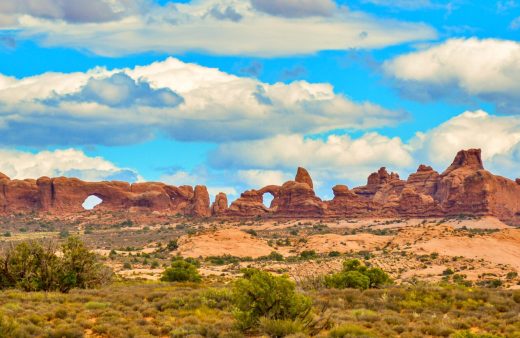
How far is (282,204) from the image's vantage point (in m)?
154

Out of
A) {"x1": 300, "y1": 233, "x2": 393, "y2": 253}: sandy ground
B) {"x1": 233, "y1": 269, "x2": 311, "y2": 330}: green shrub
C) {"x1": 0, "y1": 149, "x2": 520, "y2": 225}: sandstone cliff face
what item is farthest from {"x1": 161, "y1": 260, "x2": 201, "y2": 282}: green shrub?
{"x1": 0, "y1": 149, "x2": 520, "y2": 225}: sandstone cliff face

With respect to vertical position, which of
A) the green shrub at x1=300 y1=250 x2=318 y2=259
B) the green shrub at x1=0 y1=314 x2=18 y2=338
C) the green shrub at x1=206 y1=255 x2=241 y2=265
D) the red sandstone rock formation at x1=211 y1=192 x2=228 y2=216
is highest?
the red sandstone rock formation at x1=211 y1=192 x2=228 y2=216

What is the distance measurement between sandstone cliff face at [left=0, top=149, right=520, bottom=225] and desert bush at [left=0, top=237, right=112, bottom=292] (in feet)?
367

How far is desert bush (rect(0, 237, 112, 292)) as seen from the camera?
3825 centimetres

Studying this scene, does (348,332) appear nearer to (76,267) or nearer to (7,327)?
(7,327)

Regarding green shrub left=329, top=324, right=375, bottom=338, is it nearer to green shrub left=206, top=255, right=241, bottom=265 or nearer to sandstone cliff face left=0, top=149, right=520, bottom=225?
A: green shrub left=206, top=255, right=241, bottom=265

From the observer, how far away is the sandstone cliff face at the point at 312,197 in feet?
487

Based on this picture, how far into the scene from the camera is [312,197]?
155125 mm

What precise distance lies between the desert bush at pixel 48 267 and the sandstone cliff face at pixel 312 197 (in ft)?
367

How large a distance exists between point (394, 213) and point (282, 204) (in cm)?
2303

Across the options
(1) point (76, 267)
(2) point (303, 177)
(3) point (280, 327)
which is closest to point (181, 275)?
(1) point (76, 267)

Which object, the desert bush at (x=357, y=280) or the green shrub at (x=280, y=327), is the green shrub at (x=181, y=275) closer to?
the desert bush at (x=357, y=280)

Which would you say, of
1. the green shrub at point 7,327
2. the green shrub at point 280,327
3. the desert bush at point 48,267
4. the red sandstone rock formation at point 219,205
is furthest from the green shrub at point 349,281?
the red sandstone rock formation at point 219,205

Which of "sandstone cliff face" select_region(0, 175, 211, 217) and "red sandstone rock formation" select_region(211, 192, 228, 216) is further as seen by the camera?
"sandstone cliff face" select_region(0, 175, 211, 217)
